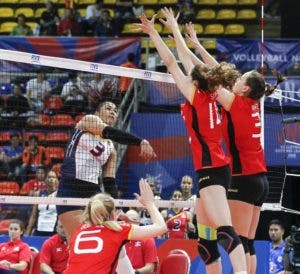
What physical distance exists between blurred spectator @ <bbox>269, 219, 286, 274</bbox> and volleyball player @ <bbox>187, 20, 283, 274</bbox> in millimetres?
4129

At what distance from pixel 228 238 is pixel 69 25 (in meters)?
13.3

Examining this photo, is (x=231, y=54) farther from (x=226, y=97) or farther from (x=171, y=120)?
(x=226, y=97)

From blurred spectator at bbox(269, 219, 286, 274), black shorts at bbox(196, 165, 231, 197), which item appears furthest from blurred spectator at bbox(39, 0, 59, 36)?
black shorts at bbox(196, 165, 231, 197)

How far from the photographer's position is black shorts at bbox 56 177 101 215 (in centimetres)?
977

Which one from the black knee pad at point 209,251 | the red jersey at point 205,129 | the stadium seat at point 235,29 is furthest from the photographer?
the stadium seat at point 235,29

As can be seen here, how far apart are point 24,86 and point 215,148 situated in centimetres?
897

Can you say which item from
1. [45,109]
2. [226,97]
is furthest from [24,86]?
[226,97]

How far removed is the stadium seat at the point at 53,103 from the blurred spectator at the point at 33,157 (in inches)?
33.1

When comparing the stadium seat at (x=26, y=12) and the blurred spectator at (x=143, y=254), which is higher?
the stadium seat at (x=26, y=12)

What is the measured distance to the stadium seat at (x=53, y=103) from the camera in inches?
610

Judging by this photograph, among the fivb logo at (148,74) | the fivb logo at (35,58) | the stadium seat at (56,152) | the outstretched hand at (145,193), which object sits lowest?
the outstretched hand at (145,193)

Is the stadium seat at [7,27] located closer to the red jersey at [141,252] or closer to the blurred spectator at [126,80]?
the blurred spectator at [126,80]

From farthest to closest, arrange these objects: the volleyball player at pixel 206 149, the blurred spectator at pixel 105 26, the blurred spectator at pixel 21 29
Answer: the blurred spectator at pixel 21 29
the blurred spectator at pixel 105 26
the volleyball player at pixel 206 149

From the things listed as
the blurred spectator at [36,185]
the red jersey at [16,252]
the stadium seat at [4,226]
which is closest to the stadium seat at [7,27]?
the blurred spectator at [36,185]
